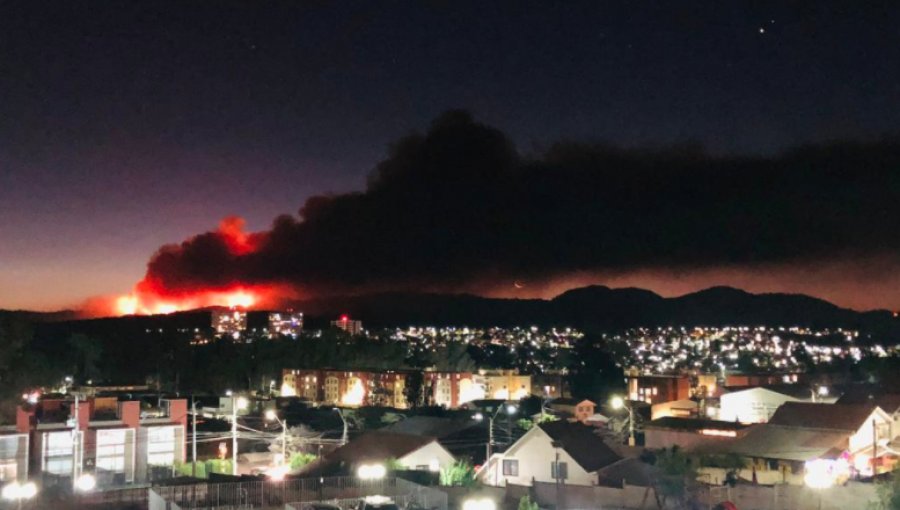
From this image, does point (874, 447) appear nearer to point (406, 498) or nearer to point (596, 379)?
point (406, 498)

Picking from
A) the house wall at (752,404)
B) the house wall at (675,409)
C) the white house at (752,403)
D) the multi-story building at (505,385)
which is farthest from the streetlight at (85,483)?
the multi-story building at (505,385)

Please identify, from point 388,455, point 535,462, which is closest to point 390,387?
point 388,455

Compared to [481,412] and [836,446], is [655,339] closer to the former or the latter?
[481,412]

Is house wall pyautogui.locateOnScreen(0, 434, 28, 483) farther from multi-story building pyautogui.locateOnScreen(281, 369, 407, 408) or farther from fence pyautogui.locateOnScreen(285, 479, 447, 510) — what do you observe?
multi-story building pyautogui.locateOnScreen(281, 369, 407, 408)

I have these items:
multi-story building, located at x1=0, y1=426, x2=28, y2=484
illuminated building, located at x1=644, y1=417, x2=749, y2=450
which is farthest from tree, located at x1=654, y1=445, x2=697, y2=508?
multi-story building, located at x1=0, y1=426, x2=28, y2=484

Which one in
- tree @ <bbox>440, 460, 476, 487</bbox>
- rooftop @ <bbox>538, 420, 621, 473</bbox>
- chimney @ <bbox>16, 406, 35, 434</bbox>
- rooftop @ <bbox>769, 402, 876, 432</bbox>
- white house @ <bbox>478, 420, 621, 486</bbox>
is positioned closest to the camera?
tree @ <bbox>440, 460, 476, 487</bbox>

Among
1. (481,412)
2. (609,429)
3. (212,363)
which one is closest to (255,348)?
(212,363)
